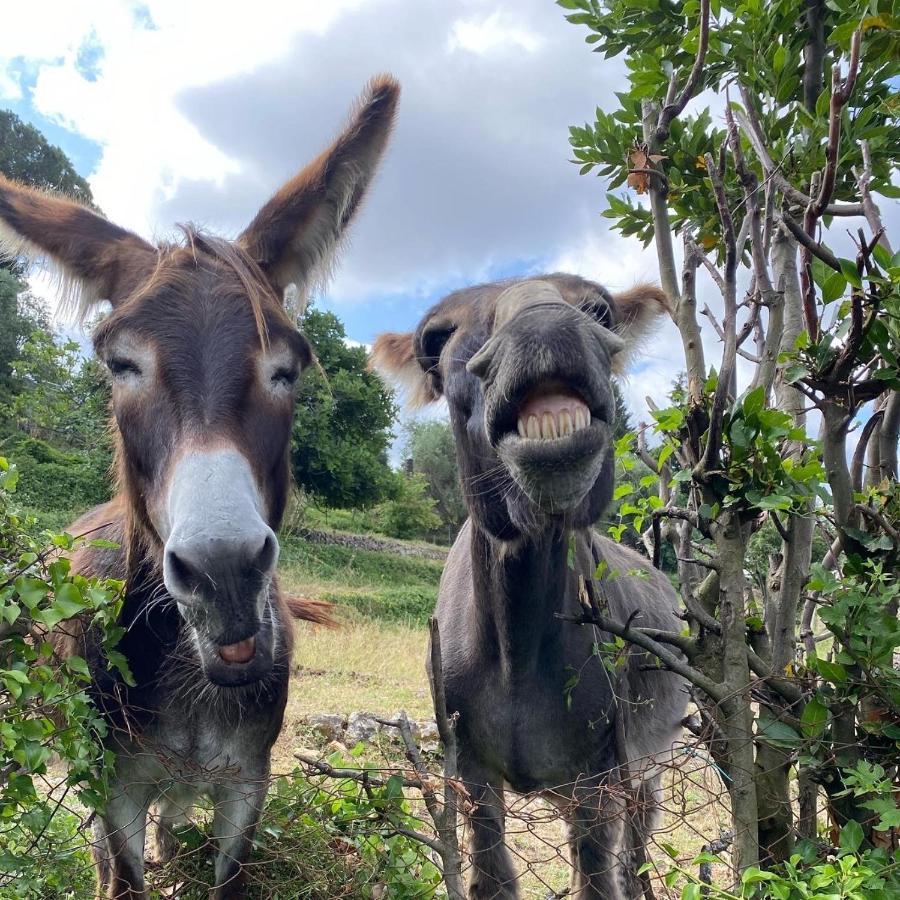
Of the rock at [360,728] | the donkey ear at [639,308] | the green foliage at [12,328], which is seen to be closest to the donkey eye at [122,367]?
the donkey ear at [639,308]

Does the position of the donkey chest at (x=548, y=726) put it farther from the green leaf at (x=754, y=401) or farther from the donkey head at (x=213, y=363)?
the green leaf at (x=754, y=401)

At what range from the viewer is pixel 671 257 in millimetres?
2330

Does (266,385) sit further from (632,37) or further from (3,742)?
(632,37)

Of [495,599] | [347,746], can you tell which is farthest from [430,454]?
[495,599]

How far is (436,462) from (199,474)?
151 ft

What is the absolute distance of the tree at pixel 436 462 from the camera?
143 feet

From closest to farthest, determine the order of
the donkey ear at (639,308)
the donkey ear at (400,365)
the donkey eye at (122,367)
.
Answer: the donkey eye at (122,367) → the donkey ear at (639,308) → the donkey ear at (400,365)

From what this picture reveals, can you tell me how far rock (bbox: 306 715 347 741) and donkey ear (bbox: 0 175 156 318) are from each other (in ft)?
16.5

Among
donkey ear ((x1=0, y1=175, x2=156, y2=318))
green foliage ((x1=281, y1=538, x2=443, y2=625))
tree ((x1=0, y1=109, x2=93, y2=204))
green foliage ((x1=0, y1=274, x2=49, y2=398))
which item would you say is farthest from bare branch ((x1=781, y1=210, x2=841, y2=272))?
tree ((x1=0, y1=109, x2=93, y2=204))

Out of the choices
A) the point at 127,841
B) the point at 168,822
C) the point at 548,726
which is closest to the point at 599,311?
the point at 548,726

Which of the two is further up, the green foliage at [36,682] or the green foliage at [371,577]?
the green foliage at [371,577]

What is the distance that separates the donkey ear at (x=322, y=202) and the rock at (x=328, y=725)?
4936mm

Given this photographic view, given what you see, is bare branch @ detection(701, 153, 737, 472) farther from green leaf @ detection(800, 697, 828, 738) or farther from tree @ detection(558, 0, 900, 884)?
green leaf @ detection(800, 697, 828, 738)

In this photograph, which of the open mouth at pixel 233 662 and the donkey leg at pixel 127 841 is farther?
the donkey leg at pixel 127 841
